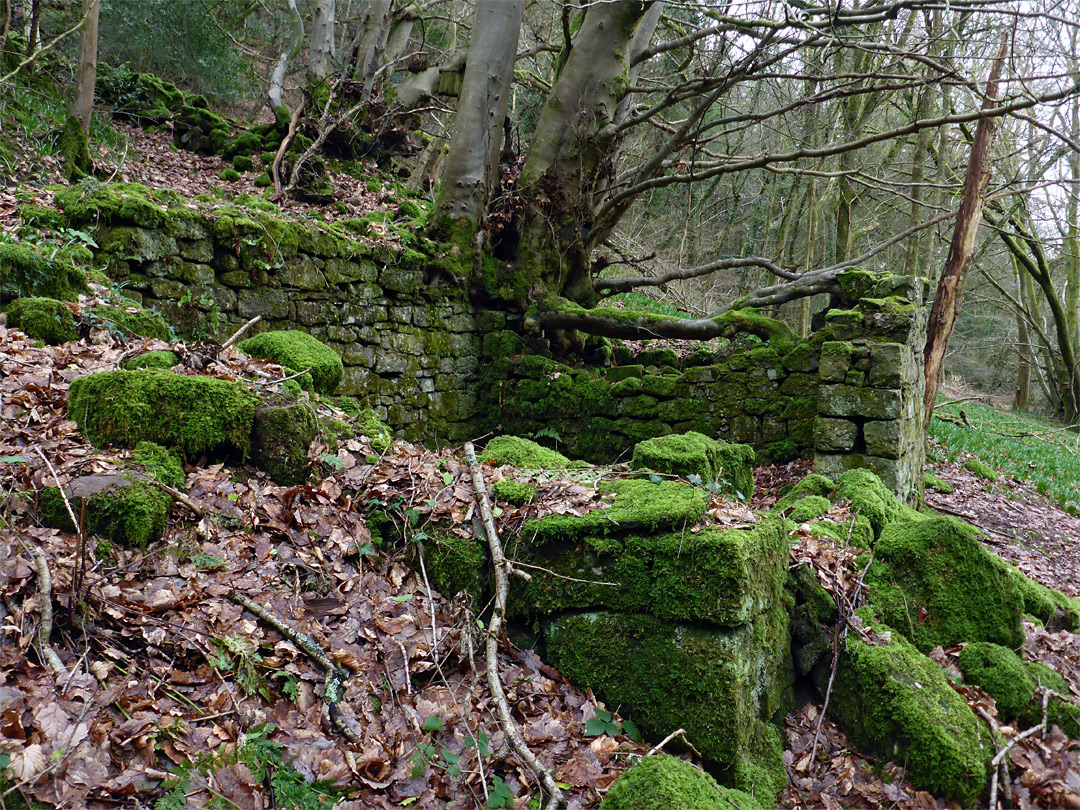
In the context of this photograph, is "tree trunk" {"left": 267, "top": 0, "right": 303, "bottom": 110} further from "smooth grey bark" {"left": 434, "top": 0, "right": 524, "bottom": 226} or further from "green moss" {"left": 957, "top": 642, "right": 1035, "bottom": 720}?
"green moss" {"left": 957, "top": 642, "right": 1035, "bottom": 720}

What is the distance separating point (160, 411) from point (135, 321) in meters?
1.55

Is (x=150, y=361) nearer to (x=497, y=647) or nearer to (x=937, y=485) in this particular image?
(x=497, y=647)

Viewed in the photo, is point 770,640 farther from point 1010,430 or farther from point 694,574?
point 1010,430

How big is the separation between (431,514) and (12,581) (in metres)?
1.62

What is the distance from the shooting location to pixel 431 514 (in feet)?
10.3

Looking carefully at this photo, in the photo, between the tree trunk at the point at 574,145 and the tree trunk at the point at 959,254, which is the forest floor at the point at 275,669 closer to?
the tree trunk at the point at 574,145

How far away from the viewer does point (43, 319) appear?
370cm

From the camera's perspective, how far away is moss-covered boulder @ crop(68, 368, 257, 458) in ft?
9.52

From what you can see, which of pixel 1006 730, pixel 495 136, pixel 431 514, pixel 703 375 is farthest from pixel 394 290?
pixel 1006 730

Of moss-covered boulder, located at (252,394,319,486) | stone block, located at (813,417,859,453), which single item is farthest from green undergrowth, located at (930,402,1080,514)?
moss-covered boulder, located at (252,394,319,486)

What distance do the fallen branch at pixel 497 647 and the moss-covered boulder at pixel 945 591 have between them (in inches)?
90.8

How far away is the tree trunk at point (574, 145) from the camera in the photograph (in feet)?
25.9

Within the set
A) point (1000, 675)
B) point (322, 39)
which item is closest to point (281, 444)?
point (1000, 675)

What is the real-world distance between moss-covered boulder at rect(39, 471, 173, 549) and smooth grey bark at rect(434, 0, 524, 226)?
583 centimetres
